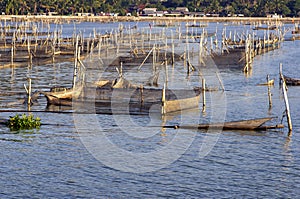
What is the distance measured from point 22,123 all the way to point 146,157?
7.71 m

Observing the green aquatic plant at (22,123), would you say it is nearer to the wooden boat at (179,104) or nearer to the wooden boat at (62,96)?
the wooden boat at (62,96)

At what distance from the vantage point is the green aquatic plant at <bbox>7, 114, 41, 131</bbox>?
32.9 metres

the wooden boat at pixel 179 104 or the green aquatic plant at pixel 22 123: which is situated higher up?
the wooden boat at pixel 179 104

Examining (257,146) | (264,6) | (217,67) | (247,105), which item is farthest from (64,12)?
(257,146)

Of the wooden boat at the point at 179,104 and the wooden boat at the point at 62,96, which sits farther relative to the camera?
the wooden boat at the point at 62,96

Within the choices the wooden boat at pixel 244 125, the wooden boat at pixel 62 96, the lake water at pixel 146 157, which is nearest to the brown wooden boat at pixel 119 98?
the wooden boat at pixel 62 96

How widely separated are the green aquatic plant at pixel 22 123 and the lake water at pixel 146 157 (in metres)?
0.59

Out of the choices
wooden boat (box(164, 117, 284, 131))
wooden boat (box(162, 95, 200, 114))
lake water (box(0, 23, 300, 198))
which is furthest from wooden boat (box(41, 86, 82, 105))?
wooden boat (box(164, 117, 284, 131))

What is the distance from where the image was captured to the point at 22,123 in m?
33.1

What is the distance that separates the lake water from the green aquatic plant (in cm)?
59

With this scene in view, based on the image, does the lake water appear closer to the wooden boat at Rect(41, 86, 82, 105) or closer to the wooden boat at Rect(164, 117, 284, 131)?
the wooden boat at Rect(164, 117, 284, 131)

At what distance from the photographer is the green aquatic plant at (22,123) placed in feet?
108

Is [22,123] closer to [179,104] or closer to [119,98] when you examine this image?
[119,98]

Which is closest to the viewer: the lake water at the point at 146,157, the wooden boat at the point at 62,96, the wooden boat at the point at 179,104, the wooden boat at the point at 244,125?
the lake water at the point at 146,157
